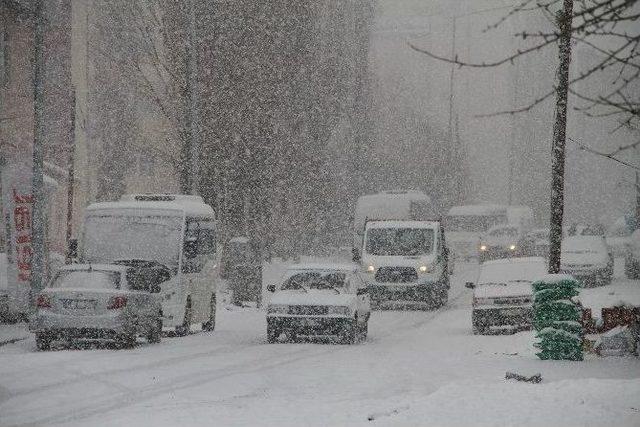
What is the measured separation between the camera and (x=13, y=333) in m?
24.5

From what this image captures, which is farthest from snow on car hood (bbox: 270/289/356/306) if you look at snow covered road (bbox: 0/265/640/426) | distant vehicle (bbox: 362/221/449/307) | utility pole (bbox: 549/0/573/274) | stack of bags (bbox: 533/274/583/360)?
distant vehicle (bbox: 362/221/449/307)

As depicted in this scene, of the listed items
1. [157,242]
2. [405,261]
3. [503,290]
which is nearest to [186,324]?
[157,242]

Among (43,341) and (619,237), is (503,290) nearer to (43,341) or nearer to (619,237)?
(43,341)

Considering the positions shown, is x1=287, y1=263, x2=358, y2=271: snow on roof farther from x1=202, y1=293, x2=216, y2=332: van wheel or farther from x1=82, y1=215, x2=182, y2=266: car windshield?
x1=202, y1=293, x2=216, y2=332: van wheel

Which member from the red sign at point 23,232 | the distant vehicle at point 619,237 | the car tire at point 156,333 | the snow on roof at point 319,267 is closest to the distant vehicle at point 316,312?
the snow on roof at point 319,267

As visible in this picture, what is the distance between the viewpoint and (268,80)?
41.9m

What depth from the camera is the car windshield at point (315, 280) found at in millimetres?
23938

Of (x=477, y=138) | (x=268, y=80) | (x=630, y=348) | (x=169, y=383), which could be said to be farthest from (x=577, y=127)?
(x=169, y=383)

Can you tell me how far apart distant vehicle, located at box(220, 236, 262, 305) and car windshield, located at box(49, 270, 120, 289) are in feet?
36.7

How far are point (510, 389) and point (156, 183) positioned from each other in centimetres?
5490

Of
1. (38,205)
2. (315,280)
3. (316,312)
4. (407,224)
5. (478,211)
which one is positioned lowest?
(316,312)

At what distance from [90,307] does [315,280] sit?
527 centimetres

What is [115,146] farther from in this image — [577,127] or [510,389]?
[510,389]

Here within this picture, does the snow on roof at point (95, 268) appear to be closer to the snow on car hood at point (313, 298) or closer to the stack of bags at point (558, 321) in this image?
the snow on car hood at point (313, 298)
